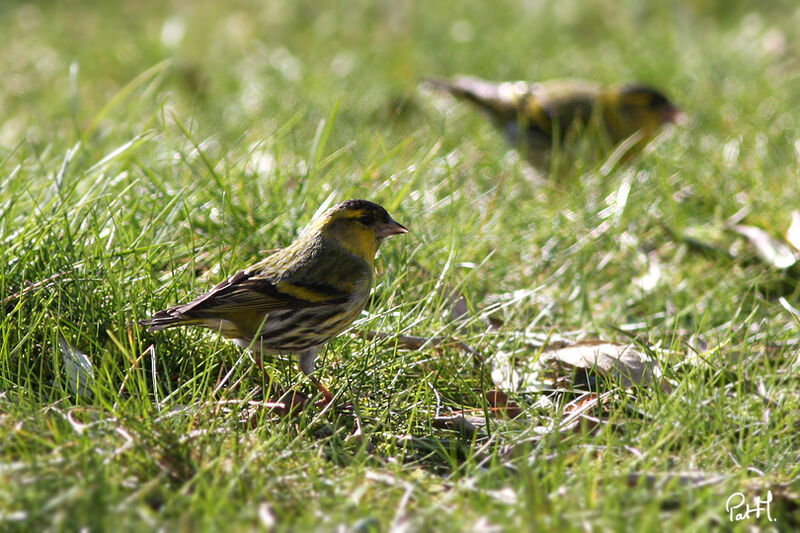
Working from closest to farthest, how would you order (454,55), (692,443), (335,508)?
(335,508) → (692,443) → (454,55)

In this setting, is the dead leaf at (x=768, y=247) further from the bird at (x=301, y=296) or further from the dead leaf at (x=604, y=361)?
the bird at (x=301, y=296)

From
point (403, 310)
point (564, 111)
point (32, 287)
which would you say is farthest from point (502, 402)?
point (564, 111)

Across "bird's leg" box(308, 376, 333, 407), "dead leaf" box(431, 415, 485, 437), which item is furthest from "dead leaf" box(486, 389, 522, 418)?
"bird's leg" box(308, 376, 333, 407)

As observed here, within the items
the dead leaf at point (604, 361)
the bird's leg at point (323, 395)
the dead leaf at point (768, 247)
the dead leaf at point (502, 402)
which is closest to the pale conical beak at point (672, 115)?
the dead leaf at point (768, 247)

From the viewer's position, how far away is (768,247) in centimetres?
418

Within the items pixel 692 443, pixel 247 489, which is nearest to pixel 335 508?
pixel 247 489

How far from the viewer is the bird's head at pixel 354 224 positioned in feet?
10.8

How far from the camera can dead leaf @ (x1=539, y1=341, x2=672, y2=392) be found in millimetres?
3082

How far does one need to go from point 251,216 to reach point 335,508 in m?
1.77

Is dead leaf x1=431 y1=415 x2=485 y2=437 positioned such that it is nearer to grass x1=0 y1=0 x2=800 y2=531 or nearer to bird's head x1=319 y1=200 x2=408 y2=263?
grass x1=0 y1=0 x2=800 y2=531

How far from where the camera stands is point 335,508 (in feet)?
7.21

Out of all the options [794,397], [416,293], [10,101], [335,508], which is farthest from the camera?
[10,101]

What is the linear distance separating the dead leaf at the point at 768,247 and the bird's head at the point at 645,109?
49.1 inches

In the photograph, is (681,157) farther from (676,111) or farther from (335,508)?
(335,508)
